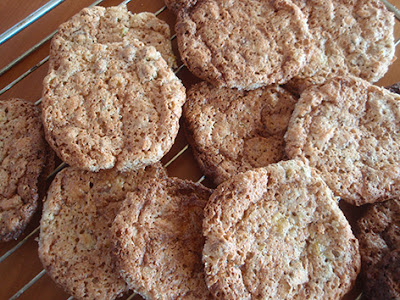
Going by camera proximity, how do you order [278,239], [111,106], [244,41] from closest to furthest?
[278,239], [111,106], [244,41]

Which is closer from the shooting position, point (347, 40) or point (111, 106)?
point (111, 106)

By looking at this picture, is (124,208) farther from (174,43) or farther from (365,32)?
(365,32)

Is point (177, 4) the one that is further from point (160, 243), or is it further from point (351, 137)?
point (160, 243)

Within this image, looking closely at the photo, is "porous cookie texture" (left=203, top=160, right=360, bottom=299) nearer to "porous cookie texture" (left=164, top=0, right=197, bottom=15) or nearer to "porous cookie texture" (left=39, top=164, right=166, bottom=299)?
"porous cookie texture" (left=39, top=164, right=166, bottom=299)

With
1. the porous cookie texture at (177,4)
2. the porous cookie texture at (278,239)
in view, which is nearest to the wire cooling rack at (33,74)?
the porous cookie texture at (177,4)

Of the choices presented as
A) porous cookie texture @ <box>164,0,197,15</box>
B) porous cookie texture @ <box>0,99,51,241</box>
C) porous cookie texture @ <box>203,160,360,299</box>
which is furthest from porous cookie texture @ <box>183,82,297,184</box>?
porous cookie texture @ <box>0,99,51,241</box>

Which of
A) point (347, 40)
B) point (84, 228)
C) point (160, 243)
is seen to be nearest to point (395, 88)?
point (347, 40)
